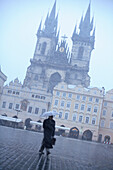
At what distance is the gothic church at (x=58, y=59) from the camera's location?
2601 inches

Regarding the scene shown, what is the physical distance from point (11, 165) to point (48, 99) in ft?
156

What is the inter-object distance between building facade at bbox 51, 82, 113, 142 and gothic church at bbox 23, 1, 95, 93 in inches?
454

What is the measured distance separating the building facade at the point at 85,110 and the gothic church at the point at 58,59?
11.5 m

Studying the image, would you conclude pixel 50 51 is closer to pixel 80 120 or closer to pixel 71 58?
pixel 71 58

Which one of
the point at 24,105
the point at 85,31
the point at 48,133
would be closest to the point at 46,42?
the point at 85,31

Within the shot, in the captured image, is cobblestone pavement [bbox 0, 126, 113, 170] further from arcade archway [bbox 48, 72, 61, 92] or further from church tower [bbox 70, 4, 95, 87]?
church tower [bbox 70, 4, 95, 87]

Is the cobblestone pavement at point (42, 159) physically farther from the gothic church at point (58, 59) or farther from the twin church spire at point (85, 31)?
the twin church spire at point (85, 31)

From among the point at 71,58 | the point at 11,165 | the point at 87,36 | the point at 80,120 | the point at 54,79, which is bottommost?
the point at 11,165

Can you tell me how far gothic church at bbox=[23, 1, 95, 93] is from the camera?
66062 millimetres

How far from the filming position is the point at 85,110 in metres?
52.2

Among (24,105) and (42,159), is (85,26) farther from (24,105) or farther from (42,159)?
(42,159)

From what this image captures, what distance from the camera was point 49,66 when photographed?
67.0 metres

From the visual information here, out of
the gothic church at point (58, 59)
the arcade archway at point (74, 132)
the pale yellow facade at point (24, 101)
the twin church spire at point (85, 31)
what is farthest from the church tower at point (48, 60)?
the arcade archway at point (74, 132)

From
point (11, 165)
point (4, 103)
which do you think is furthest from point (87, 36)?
point (11, 165)
